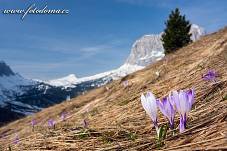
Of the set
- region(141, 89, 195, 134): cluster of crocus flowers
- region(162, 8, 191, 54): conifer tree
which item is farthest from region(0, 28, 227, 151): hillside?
region(162, 8, 191, 54): conifer tree

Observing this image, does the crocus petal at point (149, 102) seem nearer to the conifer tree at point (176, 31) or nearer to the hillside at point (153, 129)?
the hillside at point (153, 129)

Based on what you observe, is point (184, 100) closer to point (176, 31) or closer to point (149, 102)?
point (149, 102)

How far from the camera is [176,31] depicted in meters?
45.8

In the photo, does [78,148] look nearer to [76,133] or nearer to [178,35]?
[76,133]

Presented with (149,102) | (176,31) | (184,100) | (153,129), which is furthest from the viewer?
Result: (176,31)

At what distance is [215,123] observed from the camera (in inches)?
115

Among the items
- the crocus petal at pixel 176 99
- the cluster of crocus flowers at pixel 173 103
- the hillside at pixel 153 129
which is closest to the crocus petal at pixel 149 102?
the cluster of crocus flowers at pixel 173 103

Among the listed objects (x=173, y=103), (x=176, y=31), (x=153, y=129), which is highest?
(x=176, y=31)

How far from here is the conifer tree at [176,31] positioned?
1753 inches

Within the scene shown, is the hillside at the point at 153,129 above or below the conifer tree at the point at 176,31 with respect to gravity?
below

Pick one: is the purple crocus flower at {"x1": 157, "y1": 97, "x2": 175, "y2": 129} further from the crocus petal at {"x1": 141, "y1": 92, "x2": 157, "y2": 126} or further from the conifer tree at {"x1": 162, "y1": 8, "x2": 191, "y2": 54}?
the conifer tree at {"x1": 162, "y1": 8, "x2": 191, "y2": 54}

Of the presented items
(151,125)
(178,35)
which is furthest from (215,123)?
(178,35)

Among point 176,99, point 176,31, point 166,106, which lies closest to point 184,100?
point 176,99

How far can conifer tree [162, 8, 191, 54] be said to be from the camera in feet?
146
